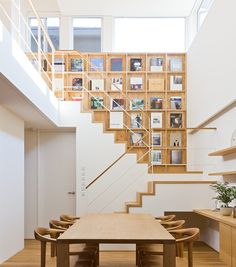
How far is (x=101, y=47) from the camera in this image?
1087cm

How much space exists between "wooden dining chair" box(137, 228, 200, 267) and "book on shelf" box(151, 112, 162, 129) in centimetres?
506

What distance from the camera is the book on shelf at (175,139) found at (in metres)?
10.1

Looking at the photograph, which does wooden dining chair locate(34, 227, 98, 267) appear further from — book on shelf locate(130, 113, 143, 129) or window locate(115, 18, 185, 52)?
window locate(115, 18, 185, 52)

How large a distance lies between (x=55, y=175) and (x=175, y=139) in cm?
276

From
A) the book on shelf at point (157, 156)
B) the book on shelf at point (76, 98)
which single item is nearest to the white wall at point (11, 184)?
the book on shelf at point (76, 98)

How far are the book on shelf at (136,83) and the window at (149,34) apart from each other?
0.93m

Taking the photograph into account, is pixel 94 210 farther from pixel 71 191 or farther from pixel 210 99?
pixel 210 99

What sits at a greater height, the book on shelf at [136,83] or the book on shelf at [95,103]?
the book on shelf at [136,83]

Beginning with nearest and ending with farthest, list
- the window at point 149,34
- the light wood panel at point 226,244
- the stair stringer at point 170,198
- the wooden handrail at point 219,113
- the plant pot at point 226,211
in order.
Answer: the light wood panel at point 226,244 < the plant pot at point 226,211 < the wooden handrail at point 219,113 < the stair stringer at point 170,198 < the window at point 149,34

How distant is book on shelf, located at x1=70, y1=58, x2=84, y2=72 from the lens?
34.0 ft

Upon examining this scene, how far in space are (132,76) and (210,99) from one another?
279 centimetres

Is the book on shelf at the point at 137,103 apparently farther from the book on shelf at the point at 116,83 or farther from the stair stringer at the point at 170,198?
the stair stringer at the point at 170,198

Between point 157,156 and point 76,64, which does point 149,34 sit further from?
point 157,156

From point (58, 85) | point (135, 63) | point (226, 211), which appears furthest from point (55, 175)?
point (226, 211)
